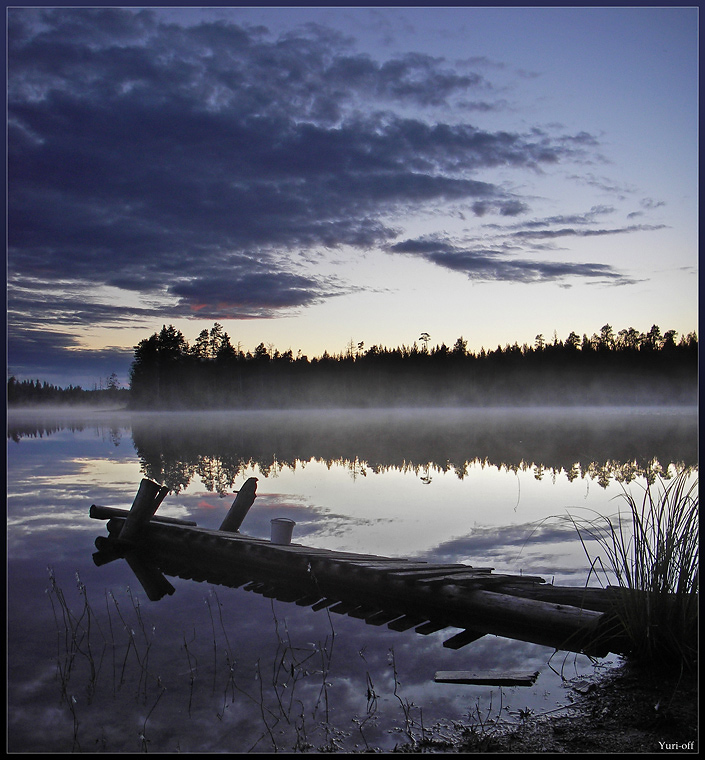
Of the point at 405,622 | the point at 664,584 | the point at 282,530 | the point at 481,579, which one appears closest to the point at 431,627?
the point at 405,622

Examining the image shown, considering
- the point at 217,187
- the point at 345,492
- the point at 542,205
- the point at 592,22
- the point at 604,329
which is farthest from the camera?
the point at 604,329

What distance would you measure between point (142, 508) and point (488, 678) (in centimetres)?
591

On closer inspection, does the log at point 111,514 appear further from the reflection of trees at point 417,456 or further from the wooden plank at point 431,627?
the wooden plank at point 431,627

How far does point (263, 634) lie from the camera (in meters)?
5.33

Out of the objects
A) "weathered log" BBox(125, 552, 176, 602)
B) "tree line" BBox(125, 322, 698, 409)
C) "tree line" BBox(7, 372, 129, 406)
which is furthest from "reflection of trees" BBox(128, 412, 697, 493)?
"tree line" BBox(7, 372, 129, 406)

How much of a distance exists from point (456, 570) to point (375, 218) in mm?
4528

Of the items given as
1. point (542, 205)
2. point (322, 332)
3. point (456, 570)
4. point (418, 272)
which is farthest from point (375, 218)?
point (456, 570)

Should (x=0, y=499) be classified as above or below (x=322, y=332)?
below

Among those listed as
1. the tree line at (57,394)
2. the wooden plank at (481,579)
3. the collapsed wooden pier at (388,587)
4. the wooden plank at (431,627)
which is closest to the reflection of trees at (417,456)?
the tree line at (57,394)

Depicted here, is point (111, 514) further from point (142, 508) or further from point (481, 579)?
point (481, 579)

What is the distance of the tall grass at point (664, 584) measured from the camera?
12.9 ft

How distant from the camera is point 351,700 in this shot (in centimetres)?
408

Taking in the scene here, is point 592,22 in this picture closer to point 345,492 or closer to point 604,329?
point 345,492

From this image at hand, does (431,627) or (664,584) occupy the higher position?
(664,584)
